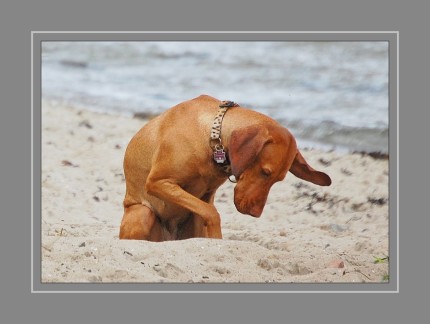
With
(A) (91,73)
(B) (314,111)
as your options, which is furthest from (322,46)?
(A) (91,73)

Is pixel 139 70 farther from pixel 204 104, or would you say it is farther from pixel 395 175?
pixel 395 175

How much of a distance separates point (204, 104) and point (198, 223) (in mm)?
711

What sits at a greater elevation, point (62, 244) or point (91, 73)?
point (91, 73)

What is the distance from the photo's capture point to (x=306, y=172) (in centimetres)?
Result: 1493

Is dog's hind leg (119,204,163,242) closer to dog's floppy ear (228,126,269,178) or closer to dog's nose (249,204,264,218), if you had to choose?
dog's nose (249,204,264,218)

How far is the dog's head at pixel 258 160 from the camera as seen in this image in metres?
14.5

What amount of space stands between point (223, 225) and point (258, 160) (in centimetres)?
68

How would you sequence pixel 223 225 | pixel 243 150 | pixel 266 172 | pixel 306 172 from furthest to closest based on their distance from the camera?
pixel 223 225 < pixel 306 172 < pixel 266 172 < pixel 243 150

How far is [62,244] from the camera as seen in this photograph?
14836 millimetres

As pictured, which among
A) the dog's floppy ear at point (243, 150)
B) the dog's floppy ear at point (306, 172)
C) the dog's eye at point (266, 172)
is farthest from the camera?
the dog's floppy ear at point (306, 172)

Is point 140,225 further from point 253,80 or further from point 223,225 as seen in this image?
point 253,80
